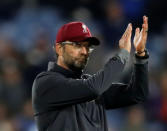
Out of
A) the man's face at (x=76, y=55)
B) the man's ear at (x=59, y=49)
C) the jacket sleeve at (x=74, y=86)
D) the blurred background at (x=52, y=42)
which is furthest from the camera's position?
the blurred background at (x=52, y=42)

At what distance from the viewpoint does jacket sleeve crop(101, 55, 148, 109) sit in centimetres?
345

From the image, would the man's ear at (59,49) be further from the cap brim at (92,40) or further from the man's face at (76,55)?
the cap brim at (92,40)

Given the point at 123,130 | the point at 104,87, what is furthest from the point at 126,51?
the point at 123,130

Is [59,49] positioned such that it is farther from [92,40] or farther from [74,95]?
[74,95]

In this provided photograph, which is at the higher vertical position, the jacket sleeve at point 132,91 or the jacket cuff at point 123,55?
the jacket cuff at point 123,55

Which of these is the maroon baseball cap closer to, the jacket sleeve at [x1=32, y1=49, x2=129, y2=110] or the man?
the man

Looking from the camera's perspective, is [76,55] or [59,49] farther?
[59,49]

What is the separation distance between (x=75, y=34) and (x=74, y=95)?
43 cm

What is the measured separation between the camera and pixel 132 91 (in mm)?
3502

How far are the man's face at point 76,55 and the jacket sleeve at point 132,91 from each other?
1.20ft

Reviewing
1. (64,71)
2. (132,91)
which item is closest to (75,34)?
(64,71)

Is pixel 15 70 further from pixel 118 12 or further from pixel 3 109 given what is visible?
pixel 118 12

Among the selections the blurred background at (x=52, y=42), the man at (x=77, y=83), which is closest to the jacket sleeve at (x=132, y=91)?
the man at (x=77, y=83)

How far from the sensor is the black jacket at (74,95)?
3.11 meters
